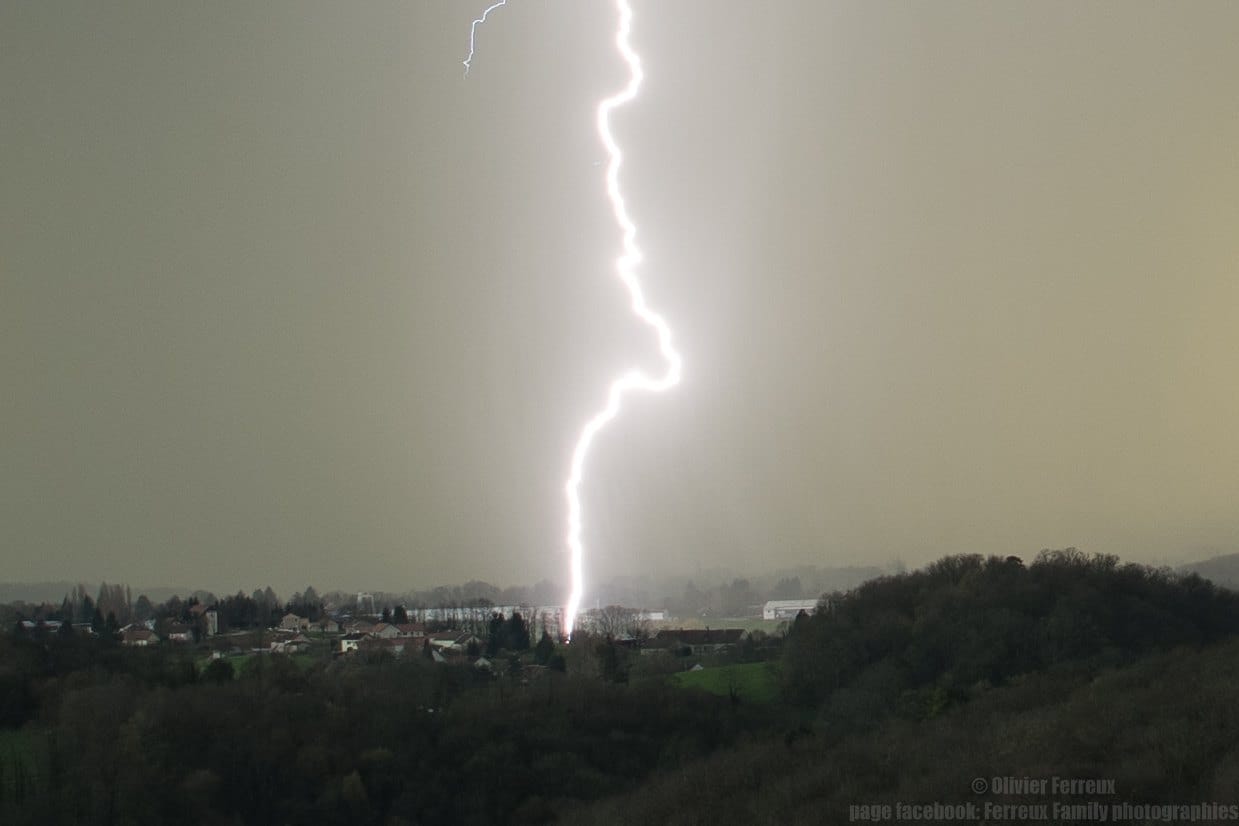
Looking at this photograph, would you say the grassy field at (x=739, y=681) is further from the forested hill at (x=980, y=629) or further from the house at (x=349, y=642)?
the house at (x=349, y=642)

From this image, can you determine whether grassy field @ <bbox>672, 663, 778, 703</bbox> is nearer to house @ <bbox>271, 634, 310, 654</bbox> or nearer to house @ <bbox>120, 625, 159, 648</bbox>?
house @ <bbox>271, 634, 310, 654</bbox>

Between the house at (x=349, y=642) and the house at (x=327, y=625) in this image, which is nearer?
the house at (x=349, y=642)

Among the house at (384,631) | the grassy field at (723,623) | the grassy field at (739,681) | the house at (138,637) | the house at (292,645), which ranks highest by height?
the house at (138,637)

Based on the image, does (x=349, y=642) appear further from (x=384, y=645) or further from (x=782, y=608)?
(x=782, y=608)

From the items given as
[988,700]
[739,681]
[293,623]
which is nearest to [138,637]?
[293,623]

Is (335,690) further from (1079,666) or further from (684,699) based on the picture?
(1079,666)

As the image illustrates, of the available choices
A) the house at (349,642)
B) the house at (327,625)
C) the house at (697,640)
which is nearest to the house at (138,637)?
the house at (349,642)
